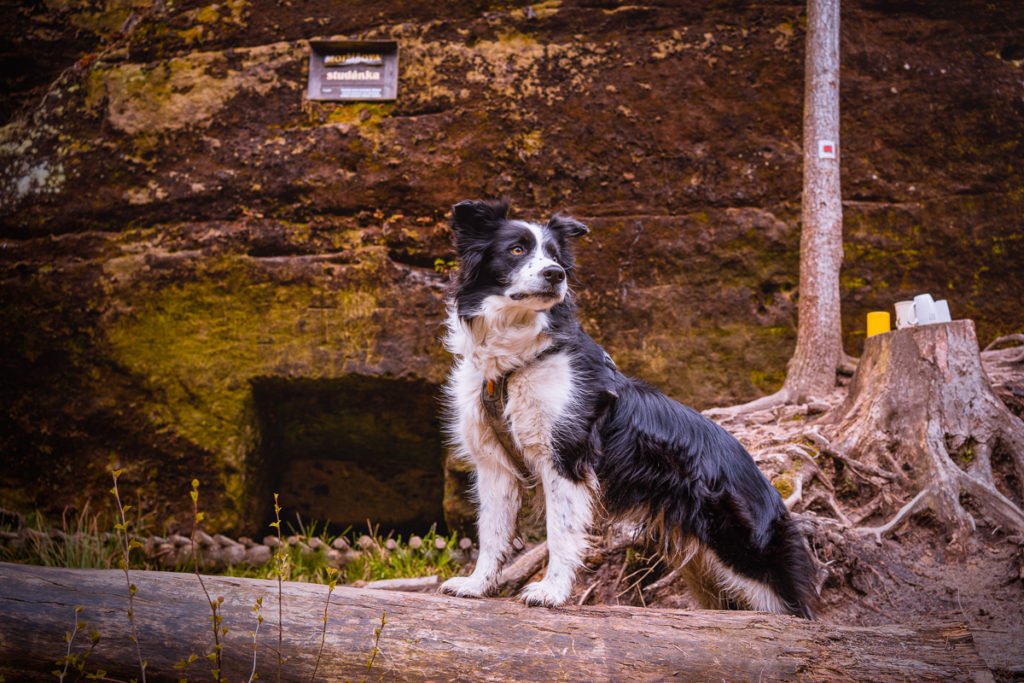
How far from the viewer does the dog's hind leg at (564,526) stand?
2.52 meters

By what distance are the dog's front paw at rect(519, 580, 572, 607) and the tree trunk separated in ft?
7.93

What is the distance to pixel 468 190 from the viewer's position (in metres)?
4.72

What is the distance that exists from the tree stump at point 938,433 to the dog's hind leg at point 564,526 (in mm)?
1654

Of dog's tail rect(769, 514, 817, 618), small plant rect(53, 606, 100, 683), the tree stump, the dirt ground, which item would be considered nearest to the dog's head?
dog's tail rect(769, 514, 817, 618)

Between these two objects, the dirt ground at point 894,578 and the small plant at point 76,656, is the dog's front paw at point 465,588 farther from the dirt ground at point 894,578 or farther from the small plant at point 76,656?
the small plant at point 76,656

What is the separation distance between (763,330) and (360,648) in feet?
11.7

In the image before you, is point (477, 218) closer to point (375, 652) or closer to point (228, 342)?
point (375, 652)

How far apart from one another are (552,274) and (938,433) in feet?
7.81

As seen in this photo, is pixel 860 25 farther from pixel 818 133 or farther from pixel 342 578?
pixel 342 578

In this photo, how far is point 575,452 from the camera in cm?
265

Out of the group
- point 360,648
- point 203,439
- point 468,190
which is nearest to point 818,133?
point 468,190

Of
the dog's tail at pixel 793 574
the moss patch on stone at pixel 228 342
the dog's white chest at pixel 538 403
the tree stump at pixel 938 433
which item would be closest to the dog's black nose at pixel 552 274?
the dog's white chest at pixel 538 403

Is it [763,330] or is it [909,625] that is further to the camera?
[763,330]

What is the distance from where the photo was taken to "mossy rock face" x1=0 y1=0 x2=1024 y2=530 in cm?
449
